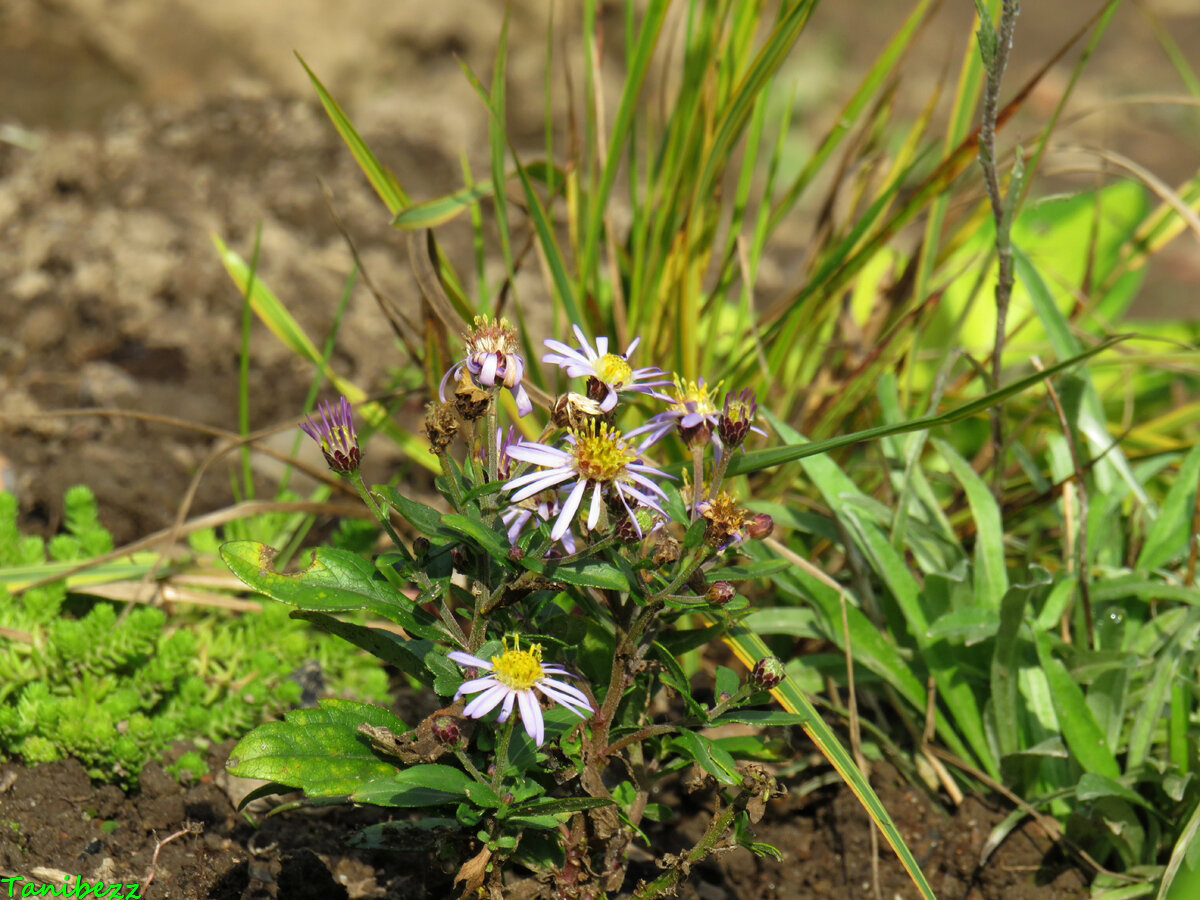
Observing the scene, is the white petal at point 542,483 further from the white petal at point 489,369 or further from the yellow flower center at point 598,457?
the white petal at point 489,369

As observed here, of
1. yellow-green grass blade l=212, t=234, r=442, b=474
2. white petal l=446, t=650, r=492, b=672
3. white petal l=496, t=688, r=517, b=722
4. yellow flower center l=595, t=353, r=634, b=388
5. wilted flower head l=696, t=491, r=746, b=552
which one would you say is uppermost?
yellow-green grass blade l=212, t=234, r=442, b=474

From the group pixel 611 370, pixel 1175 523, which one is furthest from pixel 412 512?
pixel 1175 523

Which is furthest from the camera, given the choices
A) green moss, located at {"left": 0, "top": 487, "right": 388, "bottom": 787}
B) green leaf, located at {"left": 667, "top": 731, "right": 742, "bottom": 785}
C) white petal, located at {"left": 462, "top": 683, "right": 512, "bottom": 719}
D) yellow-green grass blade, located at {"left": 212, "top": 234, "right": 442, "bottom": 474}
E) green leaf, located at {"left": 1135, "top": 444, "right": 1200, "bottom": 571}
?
yellow-green grass blade, located at {"left": 212, "top": 234, "right": 442, "bottom": 474}

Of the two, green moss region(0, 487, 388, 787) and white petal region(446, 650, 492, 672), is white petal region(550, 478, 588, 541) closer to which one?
white petal region(446, 650, 492, 672)

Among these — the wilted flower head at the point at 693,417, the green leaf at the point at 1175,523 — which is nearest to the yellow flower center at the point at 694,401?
the wilted flower head at the point at 693,417

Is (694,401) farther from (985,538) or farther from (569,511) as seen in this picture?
(985,538)

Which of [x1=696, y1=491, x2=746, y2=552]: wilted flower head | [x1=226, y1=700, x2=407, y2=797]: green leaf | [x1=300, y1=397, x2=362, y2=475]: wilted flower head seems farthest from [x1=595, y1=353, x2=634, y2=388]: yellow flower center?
[x1=226, y1=700, x2=407, y2=797]: green leaf
